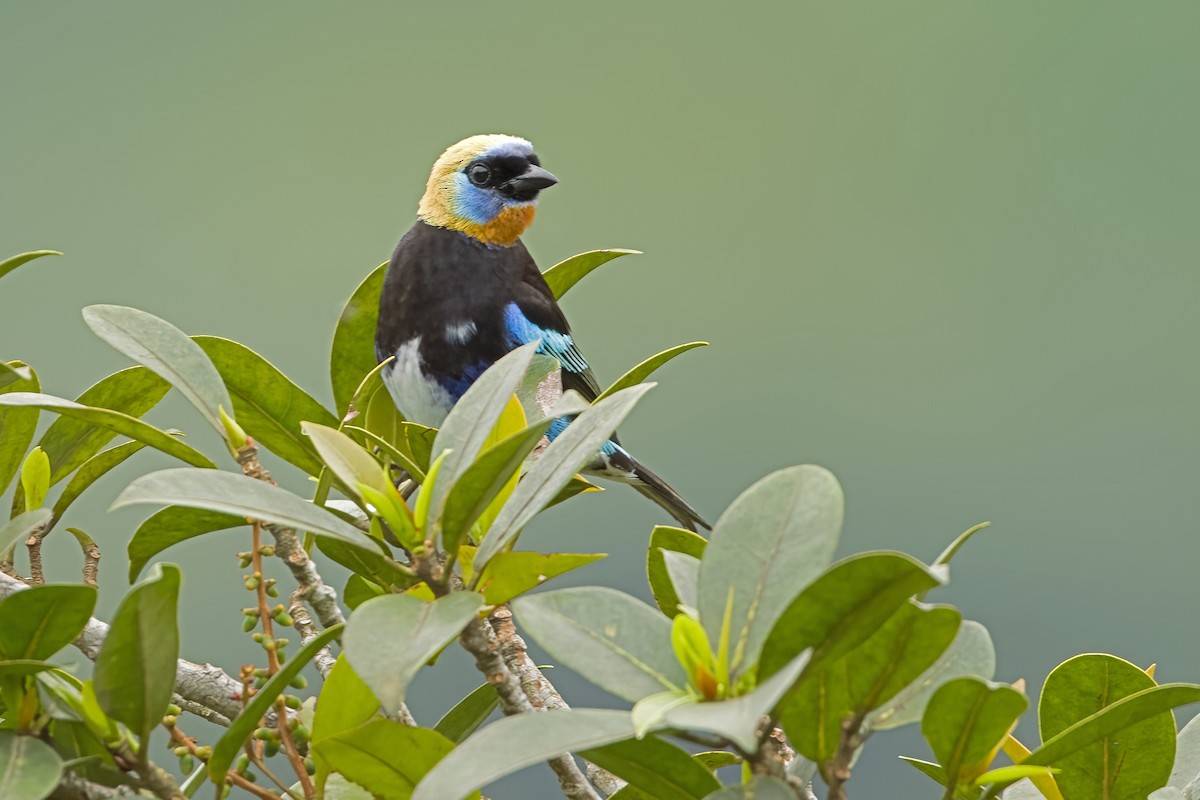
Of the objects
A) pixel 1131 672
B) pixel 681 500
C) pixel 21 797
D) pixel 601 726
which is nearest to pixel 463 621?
pixel 601 726

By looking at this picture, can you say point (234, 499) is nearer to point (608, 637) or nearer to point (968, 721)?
point (608, 637)

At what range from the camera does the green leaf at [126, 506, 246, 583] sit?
659 millimetres

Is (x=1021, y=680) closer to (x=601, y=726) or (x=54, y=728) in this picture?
(x=601, y=726)

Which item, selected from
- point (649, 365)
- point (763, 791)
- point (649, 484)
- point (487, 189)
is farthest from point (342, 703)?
point (487, 189)

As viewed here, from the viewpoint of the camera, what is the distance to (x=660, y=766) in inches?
19.2

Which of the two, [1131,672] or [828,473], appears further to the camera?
[1131,672]

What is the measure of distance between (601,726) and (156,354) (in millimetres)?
326

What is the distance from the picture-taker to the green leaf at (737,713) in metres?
0.36

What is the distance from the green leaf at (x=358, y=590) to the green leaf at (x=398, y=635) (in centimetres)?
27

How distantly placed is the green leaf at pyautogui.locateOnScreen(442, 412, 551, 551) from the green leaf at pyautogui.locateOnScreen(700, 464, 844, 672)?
0.08 metres

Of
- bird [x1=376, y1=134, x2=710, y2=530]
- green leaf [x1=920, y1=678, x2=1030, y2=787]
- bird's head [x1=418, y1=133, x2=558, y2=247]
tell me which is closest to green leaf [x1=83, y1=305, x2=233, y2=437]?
green leaf [x1=920, y1=678, x2=1030, y2=787]

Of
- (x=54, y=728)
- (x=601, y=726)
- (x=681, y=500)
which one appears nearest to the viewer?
(x=601, y=726)

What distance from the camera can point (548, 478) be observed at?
1.68 ft

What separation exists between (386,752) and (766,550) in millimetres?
189
